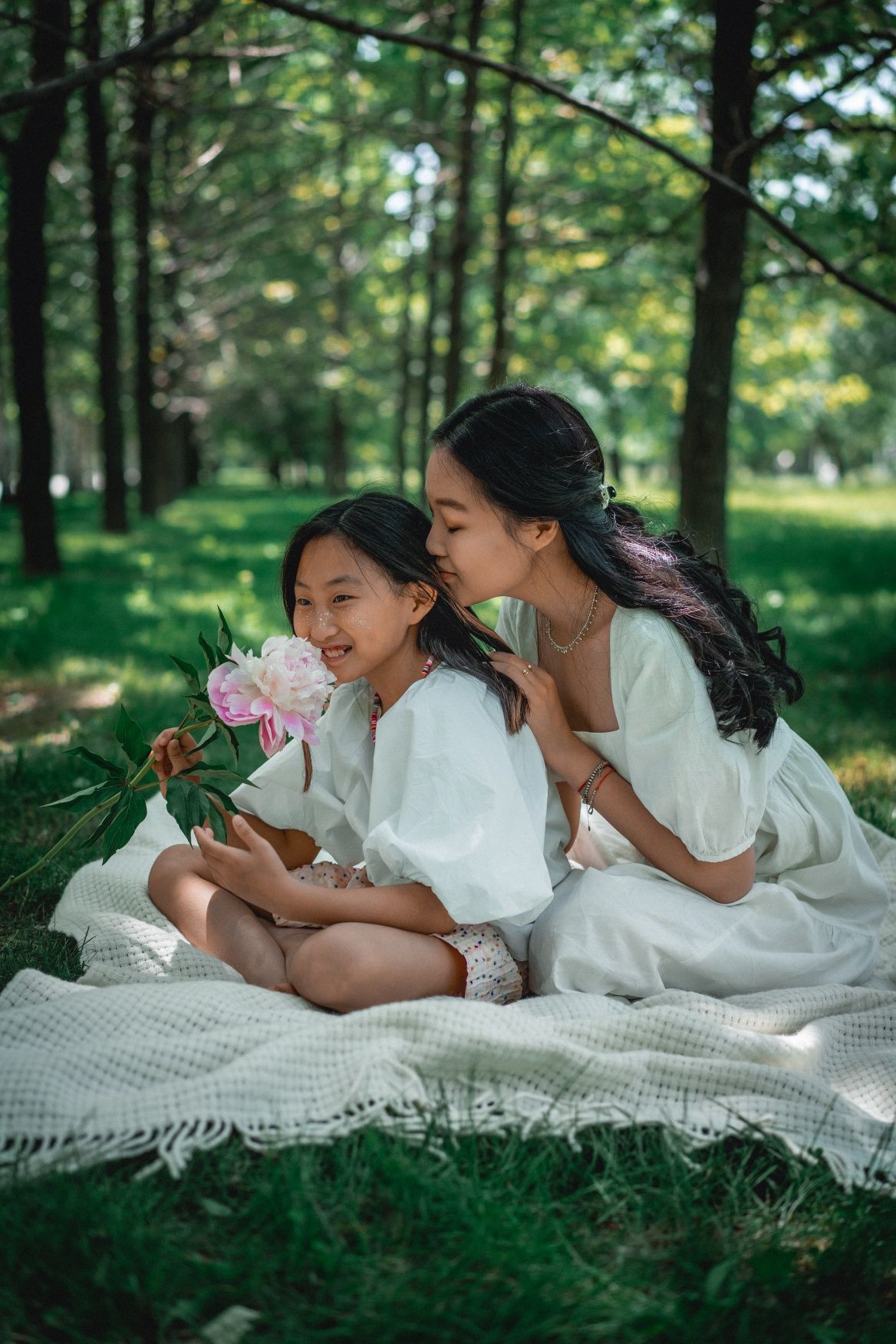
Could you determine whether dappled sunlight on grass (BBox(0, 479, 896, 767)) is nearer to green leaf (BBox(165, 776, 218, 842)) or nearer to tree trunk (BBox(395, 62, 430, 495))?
green leaf (BBox(165, 776, 218, 842))

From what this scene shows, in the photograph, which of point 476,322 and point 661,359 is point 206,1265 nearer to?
point 661,359

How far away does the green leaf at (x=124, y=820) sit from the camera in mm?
2682

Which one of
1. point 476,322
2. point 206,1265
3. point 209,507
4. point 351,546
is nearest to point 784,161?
point 351,546

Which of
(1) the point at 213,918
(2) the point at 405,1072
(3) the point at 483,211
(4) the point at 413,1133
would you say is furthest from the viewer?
(3) the point at 483,211

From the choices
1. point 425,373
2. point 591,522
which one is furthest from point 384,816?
point 425,373

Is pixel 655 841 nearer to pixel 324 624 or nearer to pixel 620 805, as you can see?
pixel 620 805

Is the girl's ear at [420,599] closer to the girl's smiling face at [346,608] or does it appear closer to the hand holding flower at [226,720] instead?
the girl's smiling face at [346,608]

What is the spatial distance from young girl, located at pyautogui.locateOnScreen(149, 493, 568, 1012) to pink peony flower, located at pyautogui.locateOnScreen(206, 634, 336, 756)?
20cm

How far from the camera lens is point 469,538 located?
2.92 m

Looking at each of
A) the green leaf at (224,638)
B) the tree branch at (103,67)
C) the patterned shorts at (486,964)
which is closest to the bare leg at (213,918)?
the patterned shorts at (486,964)

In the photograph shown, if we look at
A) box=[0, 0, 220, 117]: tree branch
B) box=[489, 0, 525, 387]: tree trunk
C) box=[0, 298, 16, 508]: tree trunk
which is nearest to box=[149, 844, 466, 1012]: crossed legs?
box=[0, 0, 220, 117]: tree branch

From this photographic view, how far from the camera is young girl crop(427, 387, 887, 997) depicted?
2904 millimetres

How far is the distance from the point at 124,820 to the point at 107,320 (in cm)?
1303

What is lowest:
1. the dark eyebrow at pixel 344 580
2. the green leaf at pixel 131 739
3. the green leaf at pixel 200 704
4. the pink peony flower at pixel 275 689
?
the green leaf at pixel 131 739
